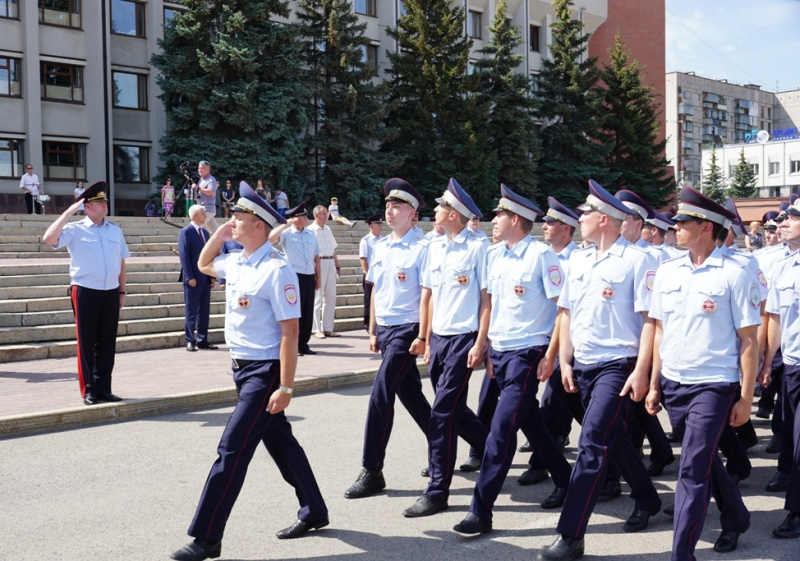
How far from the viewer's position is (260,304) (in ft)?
15.0

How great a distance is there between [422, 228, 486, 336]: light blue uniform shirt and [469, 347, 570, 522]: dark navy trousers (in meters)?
0.32

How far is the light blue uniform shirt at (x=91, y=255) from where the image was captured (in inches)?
323

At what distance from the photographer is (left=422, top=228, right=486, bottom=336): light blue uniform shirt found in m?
5.43

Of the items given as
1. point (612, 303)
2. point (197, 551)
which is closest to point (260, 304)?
point (197, 551)

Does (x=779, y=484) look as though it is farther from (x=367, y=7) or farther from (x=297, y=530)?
(x=367, y=7)

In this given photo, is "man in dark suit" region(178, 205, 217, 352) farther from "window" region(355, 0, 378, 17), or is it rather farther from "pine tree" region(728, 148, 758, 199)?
"pine tree" region(728, 148, 758, 199)

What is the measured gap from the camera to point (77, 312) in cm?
819

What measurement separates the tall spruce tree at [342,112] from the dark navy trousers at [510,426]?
3049cm

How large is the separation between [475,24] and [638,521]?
46.6m

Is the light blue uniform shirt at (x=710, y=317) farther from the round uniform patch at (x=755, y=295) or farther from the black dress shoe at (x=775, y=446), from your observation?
the black dress shoe at (x=775, y=446)

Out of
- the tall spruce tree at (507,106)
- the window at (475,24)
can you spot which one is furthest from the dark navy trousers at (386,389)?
the window at (475,24)

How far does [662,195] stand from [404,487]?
43.6m

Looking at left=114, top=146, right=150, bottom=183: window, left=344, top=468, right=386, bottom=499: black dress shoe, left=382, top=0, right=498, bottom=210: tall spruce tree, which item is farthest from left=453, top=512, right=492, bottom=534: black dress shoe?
left=114, top=146, right=150, bottom=183: window

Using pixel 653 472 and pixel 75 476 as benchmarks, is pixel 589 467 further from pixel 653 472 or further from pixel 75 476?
pixel 75 476
